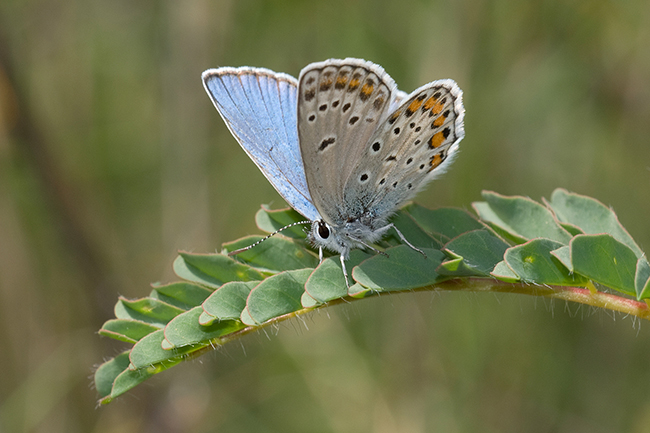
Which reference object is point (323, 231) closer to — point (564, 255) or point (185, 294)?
point (185, 294)

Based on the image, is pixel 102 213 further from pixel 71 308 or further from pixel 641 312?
pixel 641 312

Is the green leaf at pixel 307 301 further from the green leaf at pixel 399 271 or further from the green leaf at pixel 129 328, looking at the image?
the green leaf at pixel 129 328

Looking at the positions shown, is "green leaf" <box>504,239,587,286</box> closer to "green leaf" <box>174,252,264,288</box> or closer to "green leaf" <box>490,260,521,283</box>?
"green leaf" <box>490,260,521,283</box>

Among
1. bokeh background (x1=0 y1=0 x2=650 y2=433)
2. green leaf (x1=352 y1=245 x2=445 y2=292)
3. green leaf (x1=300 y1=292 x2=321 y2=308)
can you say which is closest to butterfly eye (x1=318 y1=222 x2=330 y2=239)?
green leaf (x1=352 y1=245 x2=445 y2=292)

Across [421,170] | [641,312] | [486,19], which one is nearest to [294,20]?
[486,19]

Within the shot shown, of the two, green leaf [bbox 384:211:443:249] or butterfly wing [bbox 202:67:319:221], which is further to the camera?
butterfly wing [bbox 202:67:319:221]

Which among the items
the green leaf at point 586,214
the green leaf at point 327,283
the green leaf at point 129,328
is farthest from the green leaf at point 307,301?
the green leaf at point 586,214

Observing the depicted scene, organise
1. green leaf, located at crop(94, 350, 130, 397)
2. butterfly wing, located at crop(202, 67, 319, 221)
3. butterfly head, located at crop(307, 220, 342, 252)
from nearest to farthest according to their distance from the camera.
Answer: green leaf, located at crop(94, 350, 130, 397), butterfly head, located at crop(307, 220, 342, 252), butterfly wing, located at crop(202, 67, 319, 221)
